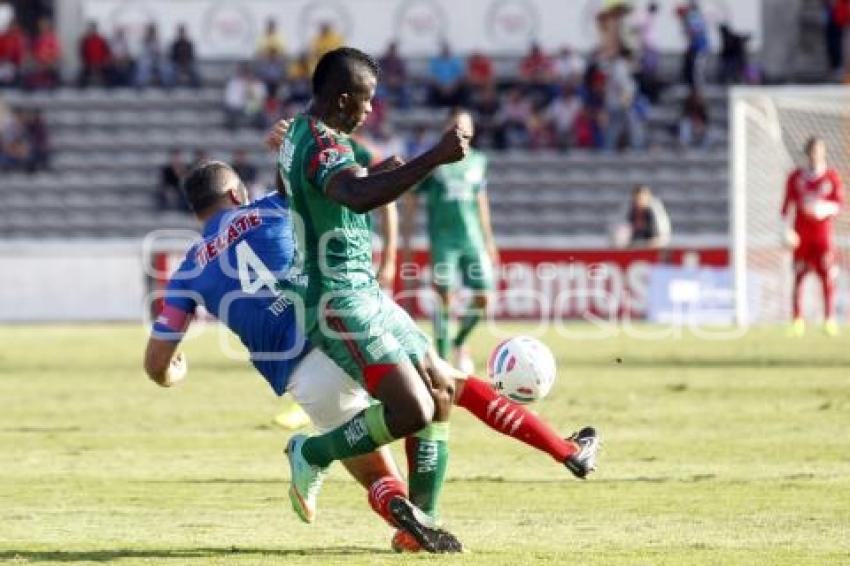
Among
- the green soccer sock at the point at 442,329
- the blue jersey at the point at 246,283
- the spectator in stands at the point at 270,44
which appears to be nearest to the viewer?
the blue jersey at the point at 246,283

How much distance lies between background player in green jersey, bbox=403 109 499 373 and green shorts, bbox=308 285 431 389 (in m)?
11.0

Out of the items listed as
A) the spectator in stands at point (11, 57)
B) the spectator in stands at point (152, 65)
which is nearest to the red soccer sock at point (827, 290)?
the spectator in stands at point (152, 65)

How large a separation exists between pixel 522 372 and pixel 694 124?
28389 mm

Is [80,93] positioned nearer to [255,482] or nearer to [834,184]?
[834,184]

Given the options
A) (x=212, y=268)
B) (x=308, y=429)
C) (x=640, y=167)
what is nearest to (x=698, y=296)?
(x=640, y=167)

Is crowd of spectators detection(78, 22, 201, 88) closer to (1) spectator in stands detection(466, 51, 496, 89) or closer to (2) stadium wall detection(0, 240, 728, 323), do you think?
(1) spectator in stands detection(466, 51, 496, 89)

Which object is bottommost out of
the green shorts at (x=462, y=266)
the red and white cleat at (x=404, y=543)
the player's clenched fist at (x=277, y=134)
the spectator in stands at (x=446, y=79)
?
the spectator in stands at (x=446, y=79)

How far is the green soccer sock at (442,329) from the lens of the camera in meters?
19.8

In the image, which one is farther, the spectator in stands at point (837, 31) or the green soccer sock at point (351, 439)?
the spectator in stands at point (837, 31)

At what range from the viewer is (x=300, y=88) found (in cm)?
3891

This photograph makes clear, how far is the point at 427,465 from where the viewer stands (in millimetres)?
9305

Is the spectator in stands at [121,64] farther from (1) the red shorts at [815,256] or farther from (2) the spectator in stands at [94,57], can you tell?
(1) the red shorts at [815,256]

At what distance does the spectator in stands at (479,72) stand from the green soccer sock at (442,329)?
18.8 meters

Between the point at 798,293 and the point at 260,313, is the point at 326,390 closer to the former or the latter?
the point at 260,313
